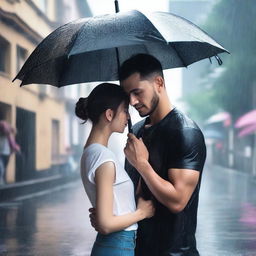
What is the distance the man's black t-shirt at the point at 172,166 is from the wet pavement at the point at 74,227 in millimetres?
4493

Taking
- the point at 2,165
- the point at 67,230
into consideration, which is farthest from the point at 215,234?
the point at 2,165

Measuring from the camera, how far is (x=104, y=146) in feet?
10.0

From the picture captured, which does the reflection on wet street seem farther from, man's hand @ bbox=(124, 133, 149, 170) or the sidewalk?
man's hand @ bbox=(124, 133, 149, 170)

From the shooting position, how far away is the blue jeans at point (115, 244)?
3.02 meters

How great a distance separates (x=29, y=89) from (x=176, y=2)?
53.5 meters

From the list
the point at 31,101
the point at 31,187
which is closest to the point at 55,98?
the point at 31,101

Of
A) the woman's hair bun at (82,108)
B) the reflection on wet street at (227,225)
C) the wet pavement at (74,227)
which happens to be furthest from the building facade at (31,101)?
the woman's hair bun at (82,108)

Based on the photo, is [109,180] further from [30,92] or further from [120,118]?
[30,92]

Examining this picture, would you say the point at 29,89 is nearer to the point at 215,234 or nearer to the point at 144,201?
the point at 215,234

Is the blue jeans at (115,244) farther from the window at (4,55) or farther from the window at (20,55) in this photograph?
the window at (20,55)

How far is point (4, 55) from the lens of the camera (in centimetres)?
1633

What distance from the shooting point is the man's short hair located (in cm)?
311

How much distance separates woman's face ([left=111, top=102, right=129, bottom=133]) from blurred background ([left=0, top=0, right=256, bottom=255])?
6406 millimetres

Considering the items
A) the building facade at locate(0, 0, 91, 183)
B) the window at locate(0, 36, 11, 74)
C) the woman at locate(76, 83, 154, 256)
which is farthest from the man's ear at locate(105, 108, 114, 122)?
the window at locate(0, 36, 11, 74)
